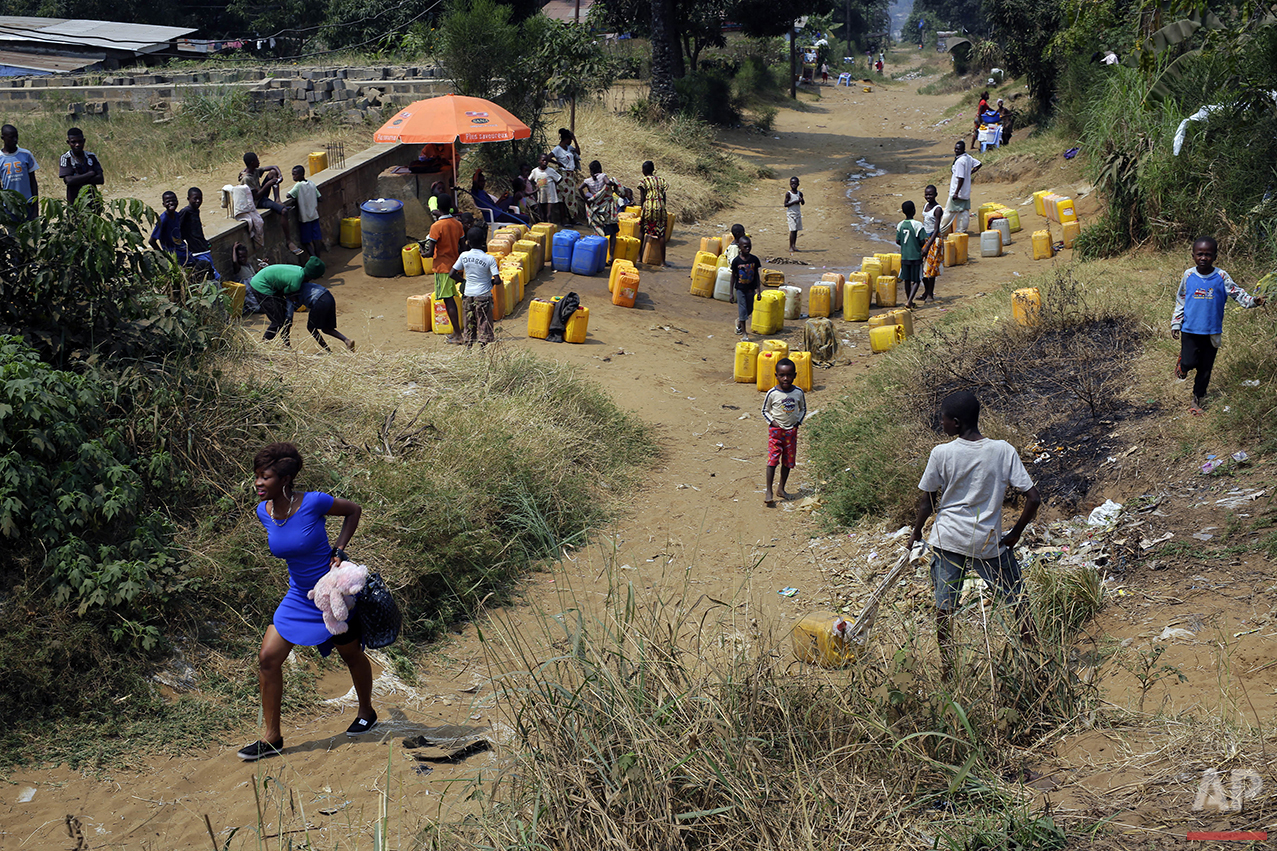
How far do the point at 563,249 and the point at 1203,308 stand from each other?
8.58m

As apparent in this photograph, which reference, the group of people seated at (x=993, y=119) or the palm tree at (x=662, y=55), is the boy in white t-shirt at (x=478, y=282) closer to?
the palm tree at (x=662, y=55)

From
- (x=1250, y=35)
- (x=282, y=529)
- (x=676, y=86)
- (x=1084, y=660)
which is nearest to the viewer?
(x=282, y=529)

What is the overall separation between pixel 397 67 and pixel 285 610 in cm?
1901

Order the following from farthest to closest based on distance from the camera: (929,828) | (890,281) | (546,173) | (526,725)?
(546,173) < (890,281) < (526,725) < (929,828)

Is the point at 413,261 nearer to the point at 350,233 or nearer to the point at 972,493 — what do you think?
the point at 350,233

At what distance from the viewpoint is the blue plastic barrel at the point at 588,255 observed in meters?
13.6

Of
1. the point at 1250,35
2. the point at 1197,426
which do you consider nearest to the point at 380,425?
Result: the point at 1197,426

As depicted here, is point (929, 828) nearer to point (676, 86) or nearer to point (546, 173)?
point (546, 173)

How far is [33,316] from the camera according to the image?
19.9 ft

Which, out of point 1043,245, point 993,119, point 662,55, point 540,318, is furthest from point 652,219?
point 993,119

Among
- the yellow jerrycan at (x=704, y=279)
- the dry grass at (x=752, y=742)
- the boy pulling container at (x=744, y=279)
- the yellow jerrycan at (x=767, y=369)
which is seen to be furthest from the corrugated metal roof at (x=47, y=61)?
the dry grass at (x=752, y=742)

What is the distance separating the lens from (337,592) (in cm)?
426

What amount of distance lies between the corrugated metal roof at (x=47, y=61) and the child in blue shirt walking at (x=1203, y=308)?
27346mm

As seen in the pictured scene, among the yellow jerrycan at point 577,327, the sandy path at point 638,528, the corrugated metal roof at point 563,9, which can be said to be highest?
the corrugated metal roof at point 563,9
